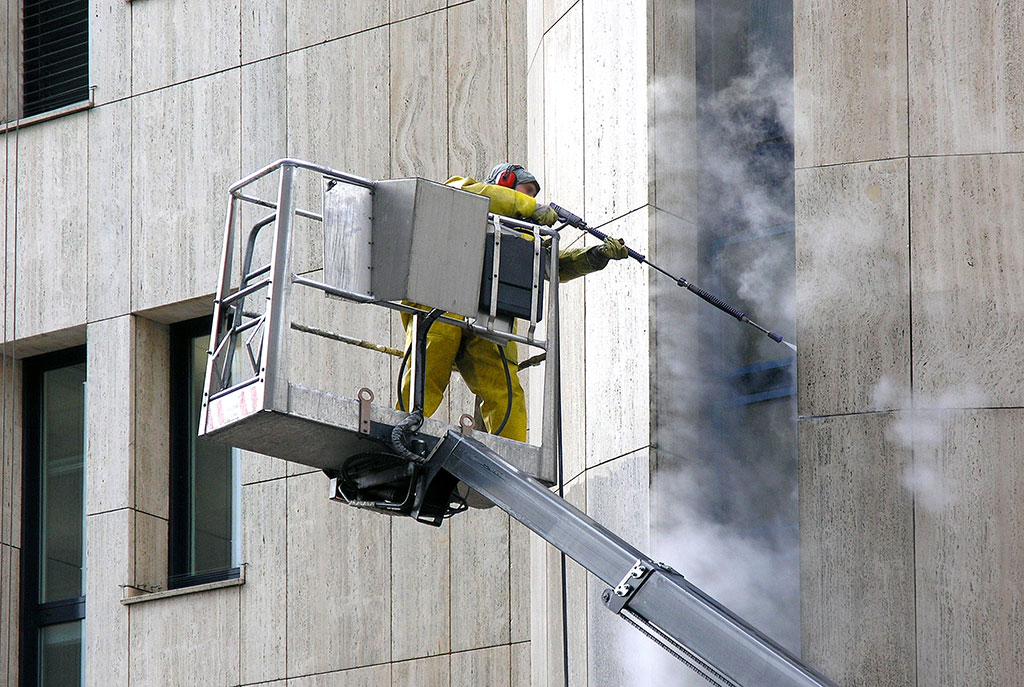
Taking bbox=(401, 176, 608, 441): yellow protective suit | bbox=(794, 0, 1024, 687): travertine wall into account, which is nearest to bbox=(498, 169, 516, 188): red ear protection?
bbox=(401, 176, 608, 441): yellow protective suit

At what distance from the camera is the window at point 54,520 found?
18812 millimetres

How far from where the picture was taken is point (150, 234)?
59.9 ft

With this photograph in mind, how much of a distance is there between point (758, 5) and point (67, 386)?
33.3 feet

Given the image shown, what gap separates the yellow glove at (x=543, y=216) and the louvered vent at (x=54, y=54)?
923 centimetres

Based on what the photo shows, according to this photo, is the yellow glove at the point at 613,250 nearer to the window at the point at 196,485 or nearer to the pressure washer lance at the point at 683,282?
the pressure washer lance at the point at 683,282

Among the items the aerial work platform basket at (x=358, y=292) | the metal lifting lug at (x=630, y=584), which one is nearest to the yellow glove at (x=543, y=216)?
the aerial work platform basket at (x=358, y=292)

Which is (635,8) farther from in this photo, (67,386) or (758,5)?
(67,386)

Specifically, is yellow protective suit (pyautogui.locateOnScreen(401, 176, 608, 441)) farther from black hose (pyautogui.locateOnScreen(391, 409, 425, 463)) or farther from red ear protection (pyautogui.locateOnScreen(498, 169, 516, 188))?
black hose (pyautogui.locateOnScreen(391, 409, 425, 463))

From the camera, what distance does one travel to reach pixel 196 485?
18.5 metres

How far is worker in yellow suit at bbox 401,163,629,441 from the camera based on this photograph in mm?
11531

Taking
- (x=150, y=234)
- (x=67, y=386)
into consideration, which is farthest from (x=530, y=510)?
(x=67, y=386)

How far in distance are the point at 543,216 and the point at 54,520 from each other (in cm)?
956

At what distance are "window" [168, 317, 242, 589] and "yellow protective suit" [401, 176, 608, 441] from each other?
6742 millimetres

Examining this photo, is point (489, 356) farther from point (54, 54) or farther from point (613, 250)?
point (54, 54)
